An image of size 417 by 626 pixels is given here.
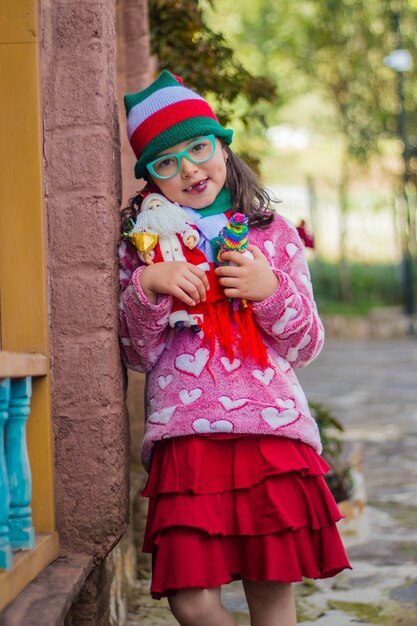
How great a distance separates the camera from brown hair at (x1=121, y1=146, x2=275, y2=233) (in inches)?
104

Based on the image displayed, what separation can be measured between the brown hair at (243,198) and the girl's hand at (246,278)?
184 millimetres

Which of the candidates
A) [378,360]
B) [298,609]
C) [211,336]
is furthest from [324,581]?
[378,360]

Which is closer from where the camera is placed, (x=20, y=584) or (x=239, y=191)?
(x=20, y=584)

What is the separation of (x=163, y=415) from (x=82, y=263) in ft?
1.51

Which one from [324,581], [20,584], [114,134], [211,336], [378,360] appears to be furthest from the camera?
[378,360]

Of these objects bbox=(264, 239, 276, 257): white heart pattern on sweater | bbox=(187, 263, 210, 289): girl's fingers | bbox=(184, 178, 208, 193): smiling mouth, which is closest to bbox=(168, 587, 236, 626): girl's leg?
bbox=(187, 263, 210, 289): girl's fingers

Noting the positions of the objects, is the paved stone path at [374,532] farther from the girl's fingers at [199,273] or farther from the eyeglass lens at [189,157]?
the eyeglass lens at [189,157]

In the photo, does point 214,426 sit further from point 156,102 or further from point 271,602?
point 156,102

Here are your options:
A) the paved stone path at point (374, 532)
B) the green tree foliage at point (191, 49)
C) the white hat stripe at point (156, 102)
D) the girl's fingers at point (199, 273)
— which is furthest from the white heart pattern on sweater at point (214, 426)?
the green tree foliage at point (191, 49)

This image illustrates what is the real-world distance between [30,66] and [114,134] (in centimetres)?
29

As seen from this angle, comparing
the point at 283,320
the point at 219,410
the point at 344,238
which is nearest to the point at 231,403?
the point at 219,410

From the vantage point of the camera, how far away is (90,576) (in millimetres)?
2754

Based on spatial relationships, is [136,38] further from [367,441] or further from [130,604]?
[367,441]

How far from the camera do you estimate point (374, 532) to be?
15.1ft
